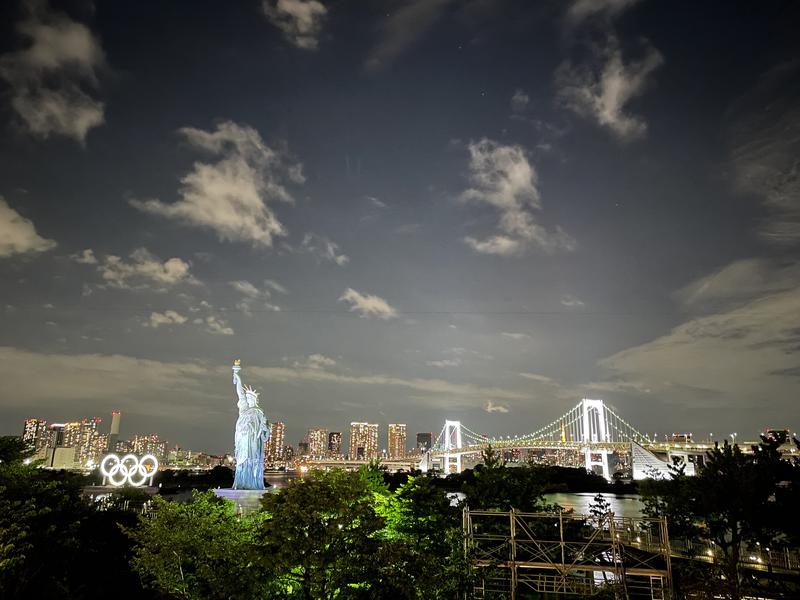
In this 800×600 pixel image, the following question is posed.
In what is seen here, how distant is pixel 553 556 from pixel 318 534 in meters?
18.0

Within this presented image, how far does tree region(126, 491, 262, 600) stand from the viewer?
17.4 metres

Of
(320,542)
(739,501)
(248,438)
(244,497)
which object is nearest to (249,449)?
(248,438)

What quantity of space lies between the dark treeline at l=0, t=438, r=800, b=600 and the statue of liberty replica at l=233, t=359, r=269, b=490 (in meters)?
8.86

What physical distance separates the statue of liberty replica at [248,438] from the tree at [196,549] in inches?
613

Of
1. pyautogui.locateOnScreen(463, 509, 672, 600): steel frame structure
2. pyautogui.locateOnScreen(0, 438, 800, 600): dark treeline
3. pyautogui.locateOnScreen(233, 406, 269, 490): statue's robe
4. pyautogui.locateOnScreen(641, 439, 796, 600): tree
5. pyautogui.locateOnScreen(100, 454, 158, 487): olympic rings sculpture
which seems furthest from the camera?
pyautogui.locateOnScreen(100, 454, 158, 487): olympic rings sculpture

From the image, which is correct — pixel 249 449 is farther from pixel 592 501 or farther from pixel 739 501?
pixel 592 501

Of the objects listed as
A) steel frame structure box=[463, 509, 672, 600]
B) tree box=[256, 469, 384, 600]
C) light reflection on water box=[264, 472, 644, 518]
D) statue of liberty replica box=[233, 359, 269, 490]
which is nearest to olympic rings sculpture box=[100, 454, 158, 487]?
light reflection on water box=[264, 472, 644, 518]

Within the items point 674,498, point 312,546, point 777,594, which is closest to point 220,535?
point 312,546

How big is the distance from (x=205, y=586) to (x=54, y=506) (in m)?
17.3

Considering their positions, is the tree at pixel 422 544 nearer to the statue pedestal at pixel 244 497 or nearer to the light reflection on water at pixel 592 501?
the statue pedestal at pixel 244 497

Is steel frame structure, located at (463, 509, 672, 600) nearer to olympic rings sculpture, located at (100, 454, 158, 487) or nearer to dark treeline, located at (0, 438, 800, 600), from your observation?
dark treeline, located at (0, 438, 800, 600)

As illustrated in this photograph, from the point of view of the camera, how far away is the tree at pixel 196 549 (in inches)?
686

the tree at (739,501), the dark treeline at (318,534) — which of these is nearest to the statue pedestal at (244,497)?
the dark treeline at (318,534)

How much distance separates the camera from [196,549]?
21.5 m
